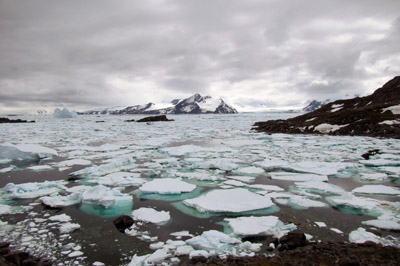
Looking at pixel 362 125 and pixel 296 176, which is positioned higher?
pixel 362 125

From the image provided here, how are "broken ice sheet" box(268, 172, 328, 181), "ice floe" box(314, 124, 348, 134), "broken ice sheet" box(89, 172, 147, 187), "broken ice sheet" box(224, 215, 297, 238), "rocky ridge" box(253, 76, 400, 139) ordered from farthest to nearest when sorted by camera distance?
"ice floe" box(314, 124, 348, 134) → "rocky ridge" box(253, 76, 400, 139) → "broken ice sheet" box(268, 172, 328, 181) → "broken ice sheet" box(89, 172, 147, 187) → "broken ice sheet" box(224, 215, 297, 238)

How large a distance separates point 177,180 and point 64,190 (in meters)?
2.56

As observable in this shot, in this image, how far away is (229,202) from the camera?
15.2 ft

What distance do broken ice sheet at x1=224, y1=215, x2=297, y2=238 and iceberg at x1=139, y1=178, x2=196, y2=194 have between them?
1674mm

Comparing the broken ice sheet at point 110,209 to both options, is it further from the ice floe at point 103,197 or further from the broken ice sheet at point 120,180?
the broken ice sheet at point 120,180

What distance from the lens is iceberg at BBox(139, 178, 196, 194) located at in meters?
5.38

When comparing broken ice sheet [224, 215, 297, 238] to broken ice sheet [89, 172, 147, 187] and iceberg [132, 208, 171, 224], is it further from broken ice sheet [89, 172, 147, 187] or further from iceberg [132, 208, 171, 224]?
broken ice sheet [89, 172, 147, 187]

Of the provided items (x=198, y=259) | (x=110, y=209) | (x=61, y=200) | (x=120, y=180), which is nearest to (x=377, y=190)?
(x=198, y=259)

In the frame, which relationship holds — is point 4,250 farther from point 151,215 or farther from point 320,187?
point 320,187

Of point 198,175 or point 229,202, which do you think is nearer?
point 229,202

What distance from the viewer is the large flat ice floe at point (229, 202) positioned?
439 cm

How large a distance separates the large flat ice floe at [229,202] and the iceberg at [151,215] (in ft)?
2.05

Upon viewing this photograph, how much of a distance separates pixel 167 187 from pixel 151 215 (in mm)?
1403

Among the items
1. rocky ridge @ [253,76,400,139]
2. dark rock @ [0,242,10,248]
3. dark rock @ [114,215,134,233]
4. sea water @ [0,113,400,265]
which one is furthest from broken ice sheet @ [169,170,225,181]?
rocky ridge @ [253,76,400,139]
